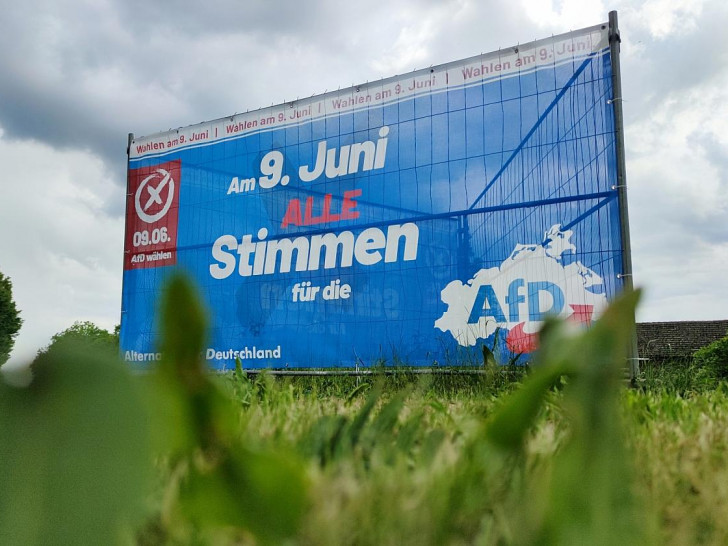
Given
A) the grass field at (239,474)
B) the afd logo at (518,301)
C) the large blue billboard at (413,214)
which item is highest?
the large blue billboard at (413,214)

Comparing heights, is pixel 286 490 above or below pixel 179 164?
below

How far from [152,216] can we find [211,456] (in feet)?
23.0

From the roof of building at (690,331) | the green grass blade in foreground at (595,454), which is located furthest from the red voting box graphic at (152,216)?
the roof of building at (690,331)

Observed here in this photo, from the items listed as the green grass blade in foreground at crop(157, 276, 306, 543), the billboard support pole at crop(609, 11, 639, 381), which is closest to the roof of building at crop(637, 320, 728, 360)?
the billboard support pole at crop(609, 11, 639, 381)

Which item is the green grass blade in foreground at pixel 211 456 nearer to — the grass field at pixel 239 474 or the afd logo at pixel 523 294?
the grass field at pixel 239 474

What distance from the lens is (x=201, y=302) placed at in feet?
0.69

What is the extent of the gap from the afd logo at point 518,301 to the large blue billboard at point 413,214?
0.01 metres

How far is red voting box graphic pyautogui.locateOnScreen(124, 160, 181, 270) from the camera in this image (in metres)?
6.70

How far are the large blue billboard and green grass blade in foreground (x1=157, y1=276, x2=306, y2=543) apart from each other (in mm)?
4146

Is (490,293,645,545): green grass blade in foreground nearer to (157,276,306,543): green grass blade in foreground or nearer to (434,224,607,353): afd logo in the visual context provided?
(157,276,306,543): green grass blade in foreground

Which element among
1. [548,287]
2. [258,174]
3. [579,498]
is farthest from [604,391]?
[258,174]

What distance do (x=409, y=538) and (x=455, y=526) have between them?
0.16 feet

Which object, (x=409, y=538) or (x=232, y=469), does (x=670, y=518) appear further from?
(x=232, y=469)

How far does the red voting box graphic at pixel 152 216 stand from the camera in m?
6.70
